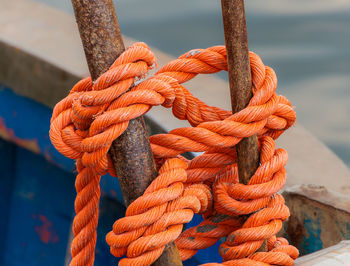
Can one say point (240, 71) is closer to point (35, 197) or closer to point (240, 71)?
point (240, 71)

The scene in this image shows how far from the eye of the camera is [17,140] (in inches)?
48.5

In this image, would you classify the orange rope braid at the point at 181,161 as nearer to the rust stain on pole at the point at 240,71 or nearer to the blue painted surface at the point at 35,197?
the rust stain on pole at the point at 240,71

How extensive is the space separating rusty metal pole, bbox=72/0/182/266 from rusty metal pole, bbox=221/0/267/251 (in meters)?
0.10

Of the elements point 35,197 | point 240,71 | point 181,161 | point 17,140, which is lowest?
point 35,197

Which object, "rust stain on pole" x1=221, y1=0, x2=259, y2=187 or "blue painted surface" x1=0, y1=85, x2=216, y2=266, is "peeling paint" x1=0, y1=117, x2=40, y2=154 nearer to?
"blue painted surface" x1=0, y1=85, x2=216, y2=266

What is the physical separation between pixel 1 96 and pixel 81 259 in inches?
32.8

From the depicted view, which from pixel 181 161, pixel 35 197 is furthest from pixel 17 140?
pixel 181 161

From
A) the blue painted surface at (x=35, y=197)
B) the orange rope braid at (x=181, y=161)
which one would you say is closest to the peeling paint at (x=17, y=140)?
the blue painted surface at (x=35, y=197)

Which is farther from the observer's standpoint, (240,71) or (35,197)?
(35,197)

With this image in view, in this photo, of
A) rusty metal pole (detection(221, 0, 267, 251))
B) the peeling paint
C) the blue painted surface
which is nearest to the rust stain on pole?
rusty metal pole (detection(221, 0, 267, 251))

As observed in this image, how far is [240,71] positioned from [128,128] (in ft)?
0.41

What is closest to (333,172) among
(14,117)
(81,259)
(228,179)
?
(228,179)

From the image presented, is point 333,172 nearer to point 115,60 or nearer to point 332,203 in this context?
point 332,203

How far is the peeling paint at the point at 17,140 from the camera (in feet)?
3.97
